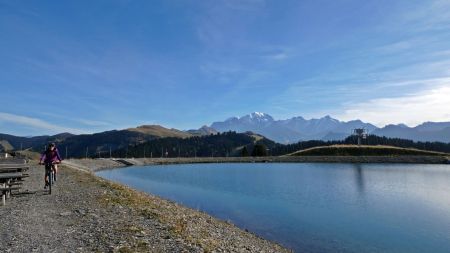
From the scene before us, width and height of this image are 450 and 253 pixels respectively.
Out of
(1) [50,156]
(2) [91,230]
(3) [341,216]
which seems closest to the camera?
(2) [91,230]

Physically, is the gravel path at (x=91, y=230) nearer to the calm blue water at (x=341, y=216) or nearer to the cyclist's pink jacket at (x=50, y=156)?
the cyclist's pink jacket at (x=50, y=156)

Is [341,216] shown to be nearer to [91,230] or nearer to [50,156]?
[50,156]

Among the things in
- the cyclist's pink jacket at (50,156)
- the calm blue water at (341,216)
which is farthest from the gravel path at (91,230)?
the calm blue water at (341,216)

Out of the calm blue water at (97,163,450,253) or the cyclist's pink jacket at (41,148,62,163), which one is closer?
the calm blue water at (97,163,450,253)

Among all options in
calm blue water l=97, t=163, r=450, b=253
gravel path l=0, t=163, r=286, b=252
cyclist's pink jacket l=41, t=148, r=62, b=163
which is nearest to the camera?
gravel path l=0, t=163, r=286, b=252

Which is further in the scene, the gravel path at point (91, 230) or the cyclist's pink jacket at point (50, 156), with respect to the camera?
the cyclist's pink jacket at point (50, 156)

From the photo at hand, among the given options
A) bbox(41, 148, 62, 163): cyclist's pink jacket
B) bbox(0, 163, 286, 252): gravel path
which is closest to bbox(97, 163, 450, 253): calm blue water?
bbox(0, 163, 286, 252): gravel path

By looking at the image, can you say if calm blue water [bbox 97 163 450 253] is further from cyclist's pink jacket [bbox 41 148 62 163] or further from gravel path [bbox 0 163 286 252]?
cyclist's pink jacket [bbox 41 148 62 163]

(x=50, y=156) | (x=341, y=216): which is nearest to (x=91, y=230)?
(x=50, y=156)

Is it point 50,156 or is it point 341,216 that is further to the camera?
point 341,216

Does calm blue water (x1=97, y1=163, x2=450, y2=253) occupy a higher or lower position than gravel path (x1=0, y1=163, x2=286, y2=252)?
lower

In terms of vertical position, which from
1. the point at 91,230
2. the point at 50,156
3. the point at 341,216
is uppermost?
the point at 50,156

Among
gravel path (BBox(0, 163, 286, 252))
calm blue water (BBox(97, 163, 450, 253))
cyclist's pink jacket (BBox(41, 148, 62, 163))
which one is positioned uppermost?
cyclist's pink jacket (BBox(41, 148, 62, 163))

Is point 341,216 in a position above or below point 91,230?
below
